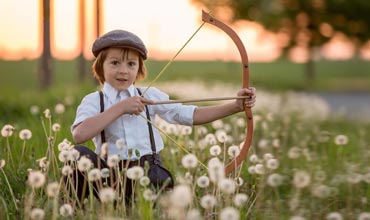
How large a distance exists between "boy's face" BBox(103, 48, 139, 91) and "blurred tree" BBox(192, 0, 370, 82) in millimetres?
23520

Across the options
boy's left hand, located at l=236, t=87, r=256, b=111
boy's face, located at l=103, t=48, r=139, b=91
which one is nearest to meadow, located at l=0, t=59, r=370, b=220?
boy's left hand, located at l=236, t=87, r=256, b=111

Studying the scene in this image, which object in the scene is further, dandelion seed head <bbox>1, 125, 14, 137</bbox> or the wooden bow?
dandelion seed head <bbox>1, 125, 14, 137</bbox>

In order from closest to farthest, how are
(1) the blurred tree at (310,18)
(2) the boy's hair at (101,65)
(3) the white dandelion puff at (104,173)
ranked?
(3) the white dandelion puff at (104,173)
(2) the boy's hair at (101,65)
(1) the blurred tree at (310,18)

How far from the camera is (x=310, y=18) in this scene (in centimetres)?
2839

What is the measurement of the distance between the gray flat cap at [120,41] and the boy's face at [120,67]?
0.05 m

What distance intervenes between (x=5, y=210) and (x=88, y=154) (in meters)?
0.52

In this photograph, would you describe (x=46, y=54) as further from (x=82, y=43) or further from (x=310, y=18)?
(x=310, y=18)

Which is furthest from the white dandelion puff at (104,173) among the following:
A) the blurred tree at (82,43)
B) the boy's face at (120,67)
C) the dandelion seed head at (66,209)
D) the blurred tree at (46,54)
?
the blurred tree at (82,43)

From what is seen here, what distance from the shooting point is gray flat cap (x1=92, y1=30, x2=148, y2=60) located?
3910 mm

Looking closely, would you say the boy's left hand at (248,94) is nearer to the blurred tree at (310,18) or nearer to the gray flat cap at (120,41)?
the gray flat cap at (120,41)

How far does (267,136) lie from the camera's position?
740 cm

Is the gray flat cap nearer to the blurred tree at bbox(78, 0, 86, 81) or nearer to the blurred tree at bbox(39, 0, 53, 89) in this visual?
the blurred tree at bbox(39, 0, 53, 89)

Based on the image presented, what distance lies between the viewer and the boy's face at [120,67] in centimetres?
396

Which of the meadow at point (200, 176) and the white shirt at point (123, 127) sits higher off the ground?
the white shirt at point (123, 127)
